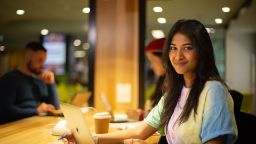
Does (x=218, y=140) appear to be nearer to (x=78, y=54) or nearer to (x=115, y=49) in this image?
(x=115, y=49)

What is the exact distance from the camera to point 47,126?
7.84 ft

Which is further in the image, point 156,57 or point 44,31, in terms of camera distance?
point 44,31

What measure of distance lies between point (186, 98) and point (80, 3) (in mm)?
2688

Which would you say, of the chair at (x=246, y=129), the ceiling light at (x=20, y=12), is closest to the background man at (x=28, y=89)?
the ceiling light at (x=20, y=12)

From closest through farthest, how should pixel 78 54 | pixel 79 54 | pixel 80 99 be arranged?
pixel 80 99 < pixel 79 54 < pixel 78 54

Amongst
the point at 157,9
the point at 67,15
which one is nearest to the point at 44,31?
the point at 67,15

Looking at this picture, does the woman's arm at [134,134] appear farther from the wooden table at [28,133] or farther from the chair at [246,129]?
the chair at [246,129]

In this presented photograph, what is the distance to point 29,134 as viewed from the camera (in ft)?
6.79

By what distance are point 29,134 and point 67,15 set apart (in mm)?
3119

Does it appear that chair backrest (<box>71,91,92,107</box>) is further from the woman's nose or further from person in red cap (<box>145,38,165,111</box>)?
the woman's nose

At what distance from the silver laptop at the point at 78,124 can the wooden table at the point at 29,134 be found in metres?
0.34

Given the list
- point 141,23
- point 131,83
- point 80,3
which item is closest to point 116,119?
point 131,83

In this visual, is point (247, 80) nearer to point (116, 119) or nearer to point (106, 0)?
point (106, 0)

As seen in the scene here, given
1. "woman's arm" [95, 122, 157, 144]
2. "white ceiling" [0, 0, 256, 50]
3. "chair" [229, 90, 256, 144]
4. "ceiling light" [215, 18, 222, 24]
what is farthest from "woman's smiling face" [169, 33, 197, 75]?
"ceiling light" [215, 18, 222, 24]
